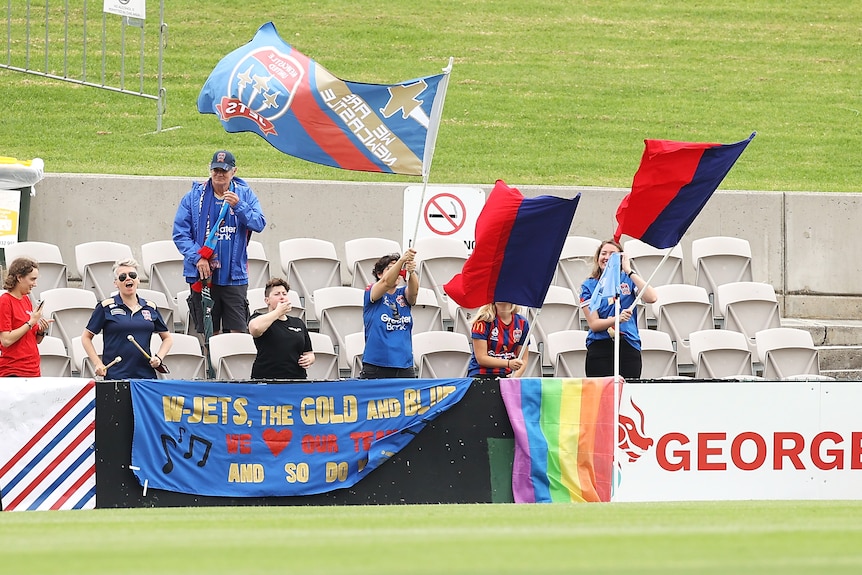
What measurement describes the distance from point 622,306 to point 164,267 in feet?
16.0

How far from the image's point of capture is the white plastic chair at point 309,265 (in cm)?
1402

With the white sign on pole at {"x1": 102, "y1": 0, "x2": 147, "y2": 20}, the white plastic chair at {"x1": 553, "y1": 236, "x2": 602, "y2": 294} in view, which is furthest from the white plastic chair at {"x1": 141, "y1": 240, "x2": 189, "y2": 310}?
the white sign on pole at {"x1": 102, "y1": 0, "x2": 147, "y2": 20}

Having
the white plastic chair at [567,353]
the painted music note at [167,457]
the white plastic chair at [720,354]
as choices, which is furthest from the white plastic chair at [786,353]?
the painted music note at [167,457]

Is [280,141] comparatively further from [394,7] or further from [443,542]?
[394,7]

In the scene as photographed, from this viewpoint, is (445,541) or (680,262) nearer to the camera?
(445,541)

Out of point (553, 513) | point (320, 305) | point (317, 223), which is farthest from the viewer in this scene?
point (317, 223)

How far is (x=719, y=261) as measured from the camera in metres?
14.8

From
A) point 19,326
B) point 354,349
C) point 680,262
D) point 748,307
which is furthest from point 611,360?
point 19,326

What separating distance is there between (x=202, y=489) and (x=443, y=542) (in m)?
4.11

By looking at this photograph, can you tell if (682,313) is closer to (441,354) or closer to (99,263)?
(441,354)

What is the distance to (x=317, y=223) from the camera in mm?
15453

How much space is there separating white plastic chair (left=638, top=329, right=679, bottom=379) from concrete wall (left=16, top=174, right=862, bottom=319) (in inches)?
117

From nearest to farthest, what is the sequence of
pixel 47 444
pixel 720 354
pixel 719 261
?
pixel 47 444 → pixel 720 354 → pixel 719 261

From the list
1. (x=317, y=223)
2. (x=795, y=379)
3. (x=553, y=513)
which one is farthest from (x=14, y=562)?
(x=317, y=223)
